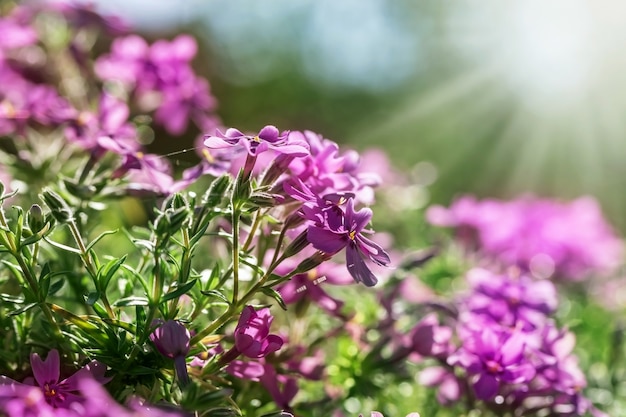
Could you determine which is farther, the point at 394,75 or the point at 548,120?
the point at 394,75

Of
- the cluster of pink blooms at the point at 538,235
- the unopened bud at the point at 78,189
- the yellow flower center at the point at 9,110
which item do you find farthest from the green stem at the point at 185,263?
the cluster of pink blooms at the point at 538,235

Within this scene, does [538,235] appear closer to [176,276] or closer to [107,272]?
[176,276]

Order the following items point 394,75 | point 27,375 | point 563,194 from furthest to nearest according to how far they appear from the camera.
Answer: point 394,75
point 563,194
point 27,375

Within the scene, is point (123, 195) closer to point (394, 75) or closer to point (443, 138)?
point (443, 138)

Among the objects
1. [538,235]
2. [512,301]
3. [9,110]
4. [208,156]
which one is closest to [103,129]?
[9,110]

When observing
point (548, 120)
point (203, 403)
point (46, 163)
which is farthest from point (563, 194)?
point (203, 403)

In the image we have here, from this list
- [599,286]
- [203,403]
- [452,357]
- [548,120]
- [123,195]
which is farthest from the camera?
[548,120]

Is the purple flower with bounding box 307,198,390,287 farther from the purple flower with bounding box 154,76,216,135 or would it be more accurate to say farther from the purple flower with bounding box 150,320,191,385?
the purple flower with bounding box 154,76,216,135
